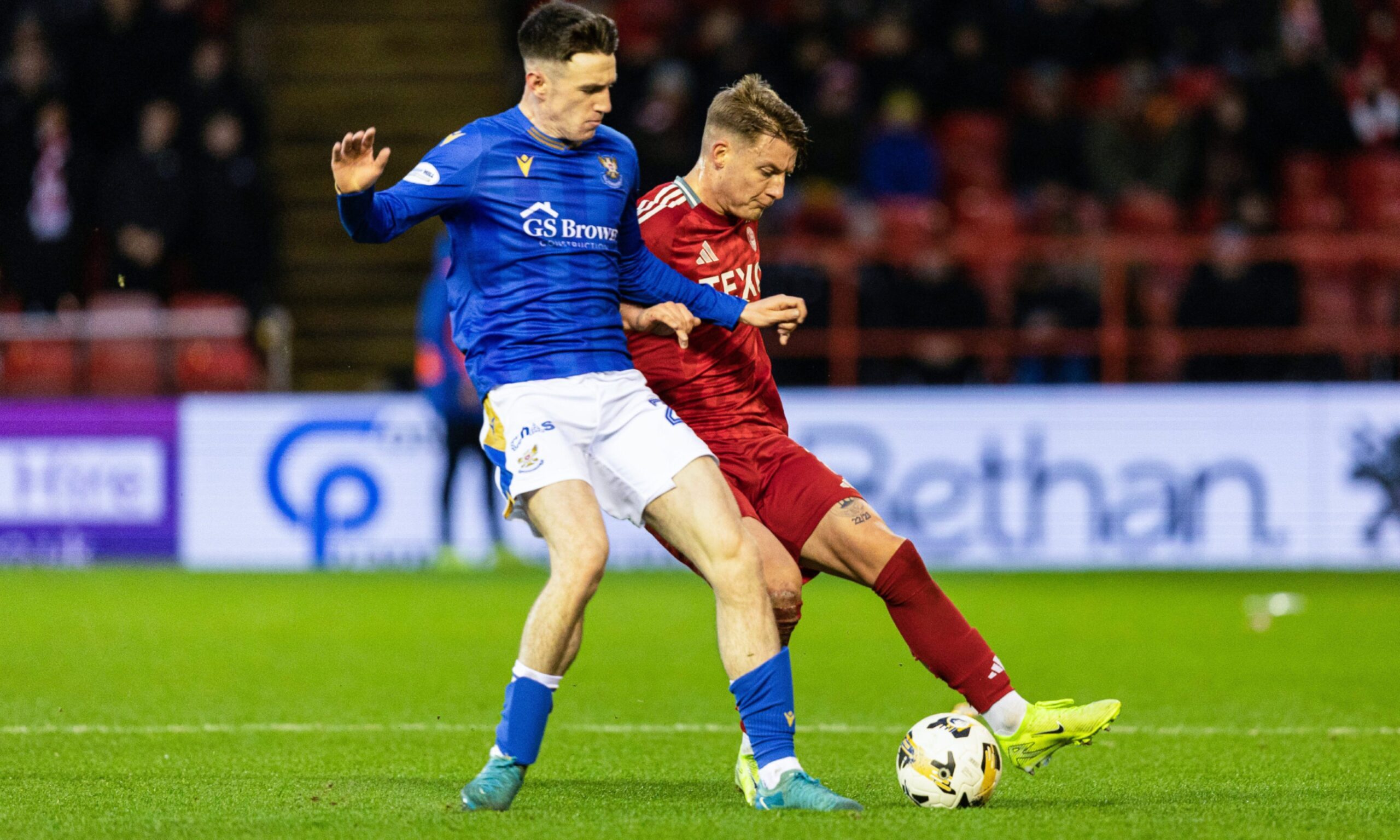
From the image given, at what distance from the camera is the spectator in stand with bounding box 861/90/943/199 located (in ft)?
49.1

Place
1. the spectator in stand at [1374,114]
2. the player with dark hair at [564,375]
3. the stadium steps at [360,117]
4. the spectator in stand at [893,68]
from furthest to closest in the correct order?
the stadium steps at [360,117] < the spectator in stand at [893,68] < the spectator in stand at [1374,114] < the player with dark hair at [564,375]

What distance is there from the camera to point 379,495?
1295cm

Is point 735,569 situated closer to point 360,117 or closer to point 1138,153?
point 1138,153

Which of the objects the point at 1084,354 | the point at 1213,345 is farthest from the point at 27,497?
the point at 1213,345

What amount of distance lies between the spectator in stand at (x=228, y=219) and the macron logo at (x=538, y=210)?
1003 centimetres

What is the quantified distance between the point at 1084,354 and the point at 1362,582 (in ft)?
8.66

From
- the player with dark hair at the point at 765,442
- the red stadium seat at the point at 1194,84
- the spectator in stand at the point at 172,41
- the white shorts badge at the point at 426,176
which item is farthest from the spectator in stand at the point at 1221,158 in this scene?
the white shorts badge at the point at 426,176

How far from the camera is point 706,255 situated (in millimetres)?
5539

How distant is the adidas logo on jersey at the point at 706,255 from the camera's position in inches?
218

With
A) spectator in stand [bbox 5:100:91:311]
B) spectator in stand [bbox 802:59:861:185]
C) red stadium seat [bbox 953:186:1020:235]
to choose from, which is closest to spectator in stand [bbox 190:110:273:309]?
spectator in stand [bbox 5:100:91:311]

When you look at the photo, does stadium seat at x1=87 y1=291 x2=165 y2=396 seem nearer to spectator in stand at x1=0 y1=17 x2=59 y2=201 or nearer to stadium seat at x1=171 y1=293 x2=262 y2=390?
stadium seat at x1=171 y1=293 x2=262 y2=390

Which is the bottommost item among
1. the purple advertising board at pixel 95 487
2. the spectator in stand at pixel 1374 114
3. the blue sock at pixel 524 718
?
the purple advertising board at pixel 95 487

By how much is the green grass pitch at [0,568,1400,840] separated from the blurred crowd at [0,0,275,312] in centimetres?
325

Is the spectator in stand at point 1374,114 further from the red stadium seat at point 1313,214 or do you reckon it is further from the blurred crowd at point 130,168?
the blurred crowd at point 130,168
